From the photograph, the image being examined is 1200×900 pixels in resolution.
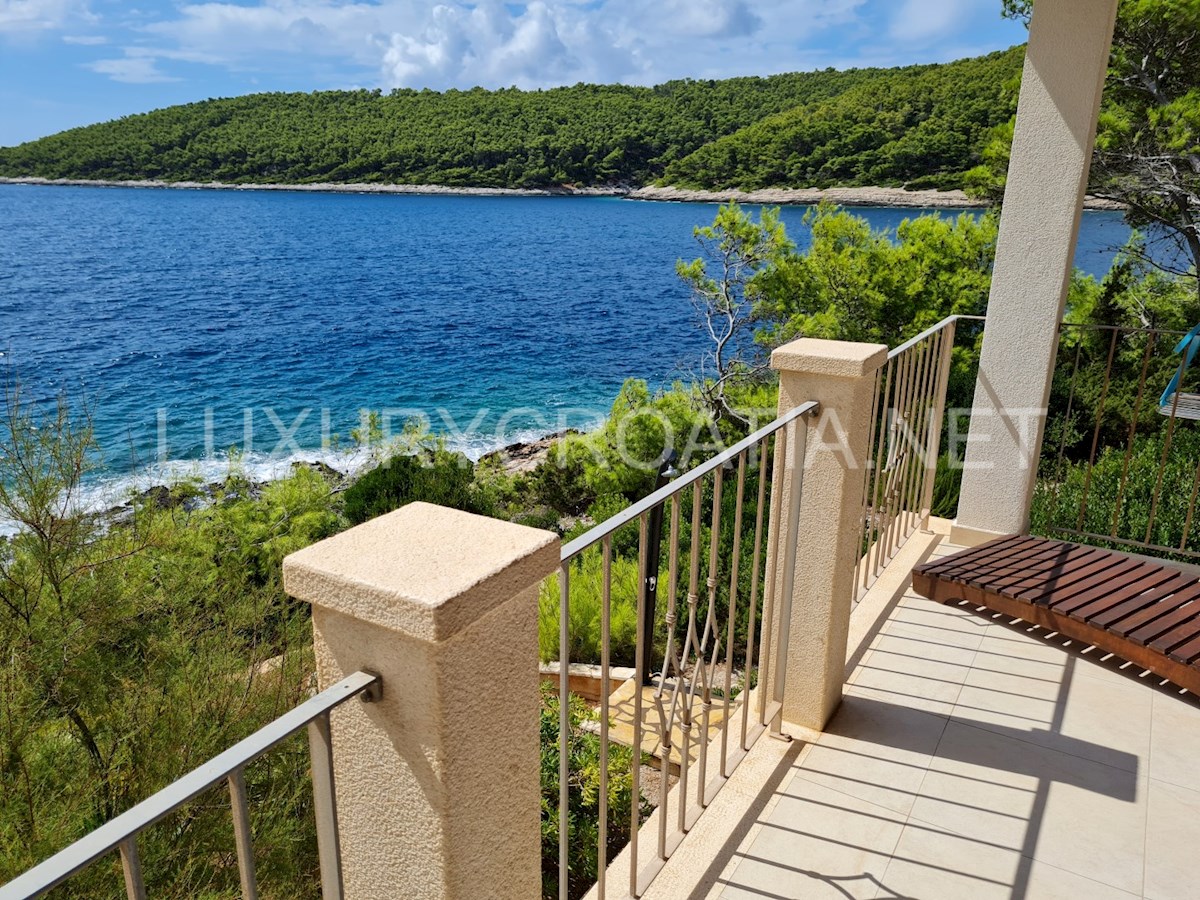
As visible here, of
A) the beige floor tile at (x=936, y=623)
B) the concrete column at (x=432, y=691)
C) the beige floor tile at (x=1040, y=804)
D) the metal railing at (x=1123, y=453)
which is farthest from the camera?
the metal railing at (x=1123, y=453)

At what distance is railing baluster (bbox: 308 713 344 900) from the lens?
Answer: 1087 mm

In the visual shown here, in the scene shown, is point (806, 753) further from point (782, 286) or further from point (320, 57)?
point (320, 57)

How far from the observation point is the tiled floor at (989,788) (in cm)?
226

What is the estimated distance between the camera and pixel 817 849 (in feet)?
7.72

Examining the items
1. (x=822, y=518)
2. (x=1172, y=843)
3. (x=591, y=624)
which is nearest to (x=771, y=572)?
(x=822, y=518)

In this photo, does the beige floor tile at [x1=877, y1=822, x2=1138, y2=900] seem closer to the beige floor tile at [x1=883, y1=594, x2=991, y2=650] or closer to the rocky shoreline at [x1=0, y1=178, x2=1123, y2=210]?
the beige floor tile at [x1=883, y1=594, x2=991, y2=650]

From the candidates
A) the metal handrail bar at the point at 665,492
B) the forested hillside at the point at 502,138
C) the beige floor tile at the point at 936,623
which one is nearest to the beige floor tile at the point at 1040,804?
the beige floor tile at the point at 936,623

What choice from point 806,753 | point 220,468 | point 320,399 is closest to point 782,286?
point 806,753

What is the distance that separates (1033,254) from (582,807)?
3.54 metres

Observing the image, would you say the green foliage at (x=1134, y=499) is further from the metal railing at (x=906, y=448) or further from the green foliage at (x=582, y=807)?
the green foliage at (x=582, y=807)

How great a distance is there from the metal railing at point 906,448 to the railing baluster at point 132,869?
10.4 feet

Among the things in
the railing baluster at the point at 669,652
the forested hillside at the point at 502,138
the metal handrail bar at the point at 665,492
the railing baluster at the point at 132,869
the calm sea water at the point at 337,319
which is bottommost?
the calm sea water at the point at 337,319

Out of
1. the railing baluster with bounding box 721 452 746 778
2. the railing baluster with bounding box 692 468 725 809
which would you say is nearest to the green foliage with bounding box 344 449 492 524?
the railing baluster with bounding box 721 452 746 778

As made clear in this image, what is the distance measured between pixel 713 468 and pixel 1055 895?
4.65 ft
